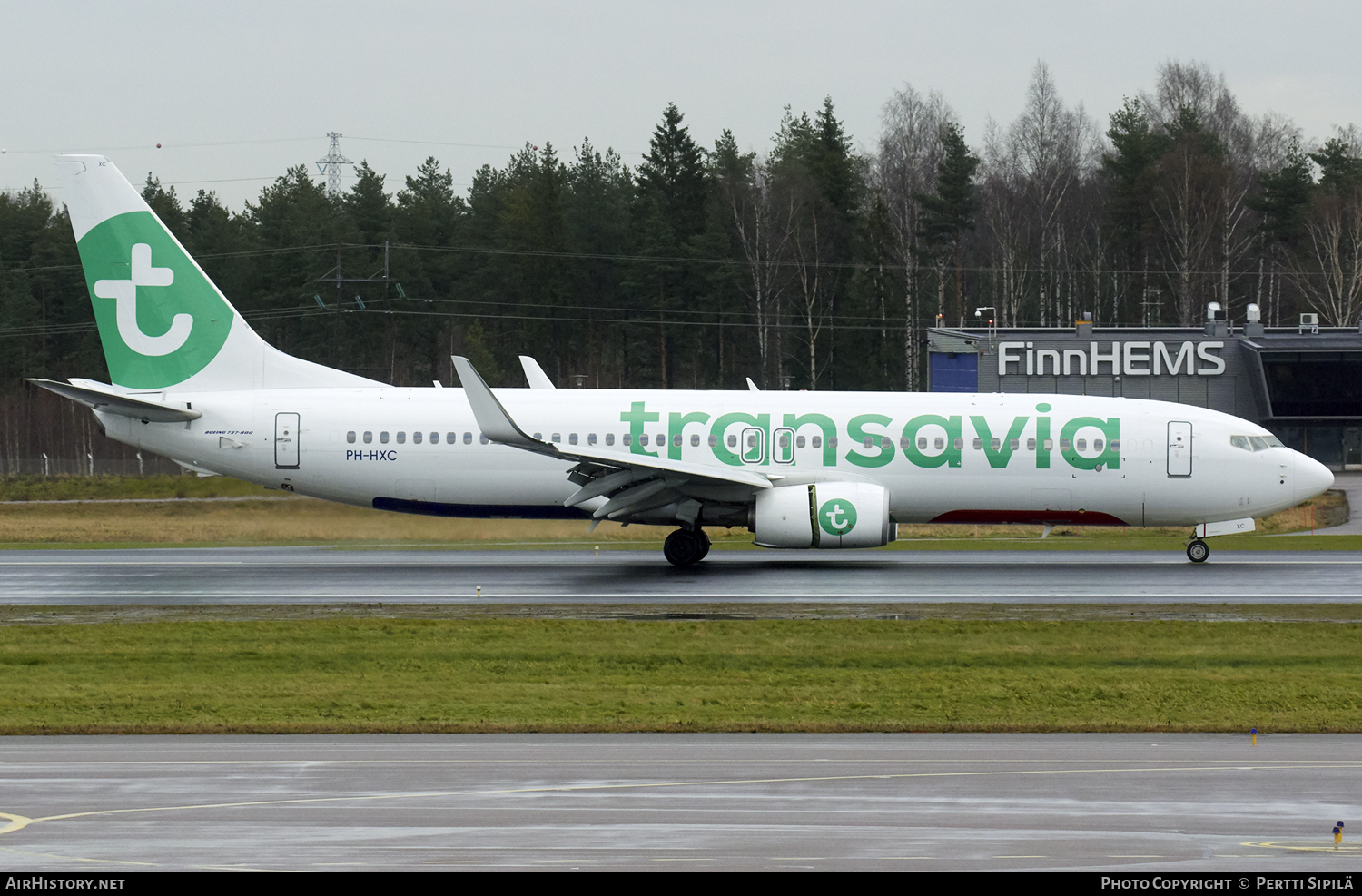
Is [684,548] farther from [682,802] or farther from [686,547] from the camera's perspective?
[682,802]

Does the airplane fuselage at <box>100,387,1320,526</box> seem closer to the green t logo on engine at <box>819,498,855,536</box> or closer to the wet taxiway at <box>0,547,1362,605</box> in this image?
the wet taxiway at <box>0,547,1362,605</box>

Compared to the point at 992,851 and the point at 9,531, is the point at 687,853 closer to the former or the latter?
the point at 992,851

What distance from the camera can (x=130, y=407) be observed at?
27031 millimetres

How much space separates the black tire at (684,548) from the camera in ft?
88.8

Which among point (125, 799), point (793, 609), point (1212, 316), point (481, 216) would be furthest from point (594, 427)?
point (481, 216)

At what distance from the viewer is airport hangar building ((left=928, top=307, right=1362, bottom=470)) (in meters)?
53.8

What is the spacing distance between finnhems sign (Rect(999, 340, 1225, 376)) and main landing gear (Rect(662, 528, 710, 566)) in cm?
3041

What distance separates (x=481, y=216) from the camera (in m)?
87.5

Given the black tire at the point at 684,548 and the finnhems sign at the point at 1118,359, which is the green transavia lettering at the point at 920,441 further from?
the finnhems sign at the point at 1118,359

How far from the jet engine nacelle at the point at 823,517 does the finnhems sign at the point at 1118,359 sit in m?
30.6

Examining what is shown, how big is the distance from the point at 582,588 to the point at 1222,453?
12.7 meters

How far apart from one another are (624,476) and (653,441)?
5.59ft

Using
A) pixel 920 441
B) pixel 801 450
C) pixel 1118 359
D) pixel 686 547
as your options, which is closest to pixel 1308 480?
pixel 920 441

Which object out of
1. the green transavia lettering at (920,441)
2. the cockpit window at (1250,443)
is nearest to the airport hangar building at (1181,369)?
the cockpit window at (1250,443)
